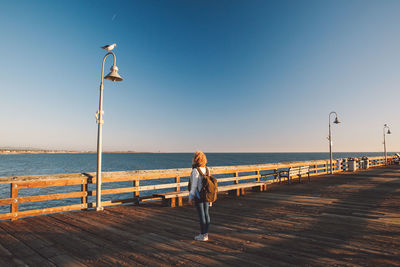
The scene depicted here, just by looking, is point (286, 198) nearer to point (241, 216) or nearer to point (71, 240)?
point (241, 216)

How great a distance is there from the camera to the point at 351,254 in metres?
3.86

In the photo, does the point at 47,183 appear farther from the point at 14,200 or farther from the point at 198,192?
the point at 198,192

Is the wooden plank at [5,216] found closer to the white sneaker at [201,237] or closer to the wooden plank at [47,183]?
the wooden plank at [47,183]

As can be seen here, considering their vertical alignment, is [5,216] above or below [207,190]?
below

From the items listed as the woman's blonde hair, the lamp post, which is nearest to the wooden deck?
the lamp post

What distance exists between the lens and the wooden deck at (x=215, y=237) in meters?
3.68

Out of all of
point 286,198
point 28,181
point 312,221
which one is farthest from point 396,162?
point 28,181

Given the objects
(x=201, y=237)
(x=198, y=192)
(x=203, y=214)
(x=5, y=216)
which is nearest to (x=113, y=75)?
(x=5, y=216)

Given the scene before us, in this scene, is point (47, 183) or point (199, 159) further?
point (47, 183)

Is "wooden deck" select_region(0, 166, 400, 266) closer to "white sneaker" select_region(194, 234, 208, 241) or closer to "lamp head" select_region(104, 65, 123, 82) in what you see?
"white sneaker" select_region(194, 234, 208, 241)

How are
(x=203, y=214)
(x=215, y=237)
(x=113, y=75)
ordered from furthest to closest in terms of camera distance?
(x=113, y=75) → (x=215, y=237) → (x=203, y=214)

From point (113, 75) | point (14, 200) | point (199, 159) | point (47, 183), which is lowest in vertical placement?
point (14, 200)

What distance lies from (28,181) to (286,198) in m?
8.57

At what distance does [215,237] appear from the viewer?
474 cm
